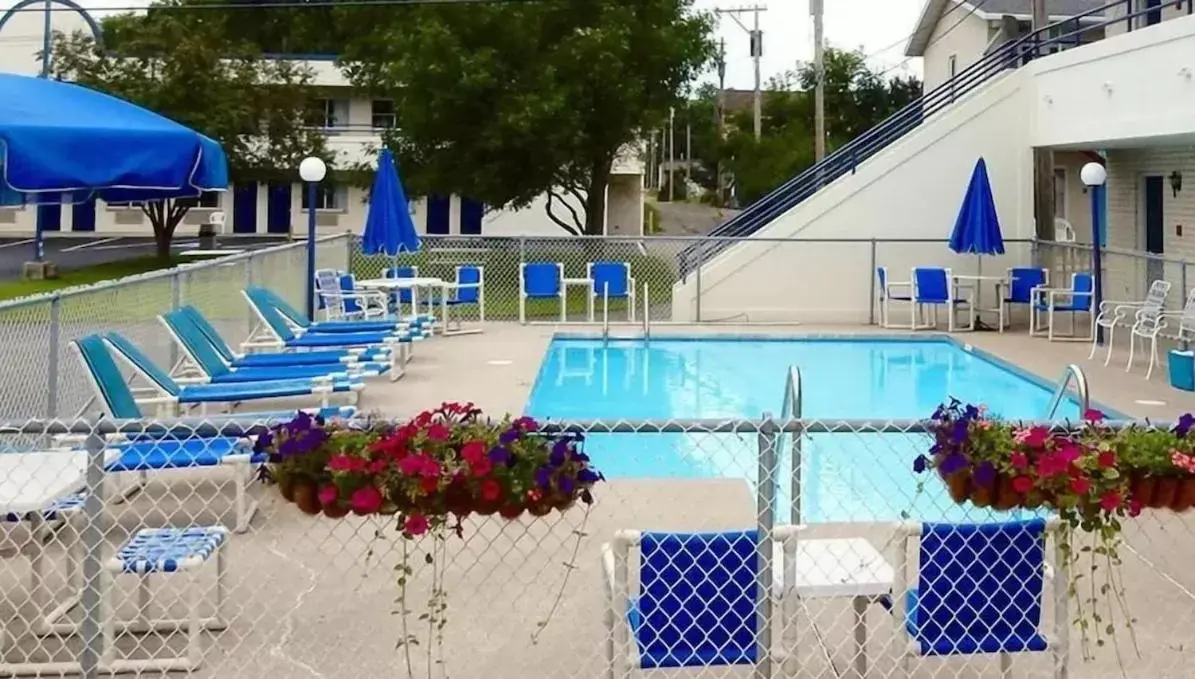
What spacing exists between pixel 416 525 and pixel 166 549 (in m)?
1.40

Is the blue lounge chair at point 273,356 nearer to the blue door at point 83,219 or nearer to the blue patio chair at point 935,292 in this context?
the blue patio chair at point 935,292

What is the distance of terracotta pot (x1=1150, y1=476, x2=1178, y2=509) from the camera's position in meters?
3.90

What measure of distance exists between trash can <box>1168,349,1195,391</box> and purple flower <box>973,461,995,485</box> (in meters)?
9.17

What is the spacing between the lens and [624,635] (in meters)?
4.14

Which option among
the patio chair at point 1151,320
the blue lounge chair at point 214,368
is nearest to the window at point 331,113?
the patio chair at point 1151,320

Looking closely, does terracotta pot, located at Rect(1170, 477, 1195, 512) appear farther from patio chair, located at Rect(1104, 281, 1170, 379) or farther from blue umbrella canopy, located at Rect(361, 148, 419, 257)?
blue umbrella canopy, located at Rect(361, 148, 419, 257)

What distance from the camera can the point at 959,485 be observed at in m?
3.92

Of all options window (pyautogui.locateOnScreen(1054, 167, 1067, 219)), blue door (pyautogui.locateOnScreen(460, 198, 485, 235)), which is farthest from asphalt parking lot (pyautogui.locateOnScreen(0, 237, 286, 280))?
window (pyautogui.locateOnScreen(1054, 167, 1067, 219))

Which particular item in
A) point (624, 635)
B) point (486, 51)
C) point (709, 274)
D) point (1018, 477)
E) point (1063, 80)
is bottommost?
point (624, 635)

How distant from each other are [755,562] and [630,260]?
1736cm

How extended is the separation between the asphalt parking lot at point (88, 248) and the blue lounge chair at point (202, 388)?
69.9 ft

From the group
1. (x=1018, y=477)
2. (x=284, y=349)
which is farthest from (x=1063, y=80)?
(x=1018, y=477)

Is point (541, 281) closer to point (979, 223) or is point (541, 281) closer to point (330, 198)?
point (979, 223)

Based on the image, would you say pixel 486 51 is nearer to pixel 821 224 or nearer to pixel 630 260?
pixel 630 260
